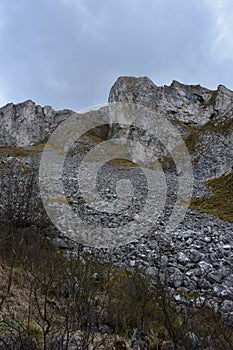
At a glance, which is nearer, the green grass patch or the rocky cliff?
the rocky cliff

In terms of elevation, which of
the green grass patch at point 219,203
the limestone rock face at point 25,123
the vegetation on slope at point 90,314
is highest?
the limestone rock face at point 25,123

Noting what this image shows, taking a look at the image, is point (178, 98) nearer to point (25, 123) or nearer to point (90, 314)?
point (25, 123)

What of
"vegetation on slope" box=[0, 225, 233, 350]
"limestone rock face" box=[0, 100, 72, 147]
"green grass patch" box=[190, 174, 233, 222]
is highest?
"limestone rock face" box=[0, 100, 72, 147]

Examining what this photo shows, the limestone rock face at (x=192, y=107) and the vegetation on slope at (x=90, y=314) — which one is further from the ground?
the limestone rock face at (x=192, y=107)

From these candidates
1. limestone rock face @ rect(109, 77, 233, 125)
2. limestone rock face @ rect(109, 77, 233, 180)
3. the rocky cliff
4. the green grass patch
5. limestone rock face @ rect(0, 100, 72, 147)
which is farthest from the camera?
limestone rock face @ rect(0, 100, 72, 147)

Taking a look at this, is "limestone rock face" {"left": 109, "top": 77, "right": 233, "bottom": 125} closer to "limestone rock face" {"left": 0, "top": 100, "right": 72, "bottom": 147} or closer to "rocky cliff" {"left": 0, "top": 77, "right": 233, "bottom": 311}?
"rocky cliff" {"left": 0, "top": 77, "right": 233, "bottom": 311}

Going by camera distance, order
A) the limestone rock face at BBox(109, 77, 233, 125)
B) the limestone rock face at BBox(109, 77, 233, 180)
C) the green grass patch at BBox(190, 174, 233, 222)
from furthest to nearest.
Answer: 1. the limestone rock face at BBox(109, 77, 233, 125)
2. the limestone rock face at BBox(109, 77, 233, 180)
3. the green grass patch at BBox(190, 174, 233, 222)

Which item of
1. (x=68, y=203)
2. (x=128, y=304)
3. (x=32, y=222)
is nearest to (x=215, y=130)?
(x=68, y=203)

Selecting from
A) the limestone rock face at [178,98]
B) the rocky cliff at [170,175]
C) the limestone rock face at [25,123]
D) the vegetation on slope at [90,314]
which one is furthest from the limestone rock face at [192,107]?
the vegetation on slope at [90,314]

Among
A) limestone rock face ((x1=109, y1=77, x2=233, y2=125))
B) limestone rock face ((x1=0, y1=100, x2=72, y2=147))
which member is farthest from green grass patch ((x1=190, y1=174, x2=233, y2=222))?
limestone rock face ((x1=0, y1=100, x2=72, y2=147))

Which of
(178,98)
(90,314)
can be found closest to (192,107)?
(178,98)

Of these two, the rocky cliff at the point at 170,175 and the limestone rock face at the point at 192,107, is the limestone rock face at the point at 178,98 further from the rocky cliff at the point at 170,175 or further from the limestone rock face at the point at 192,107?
the rocky cliff at the point at 170,175

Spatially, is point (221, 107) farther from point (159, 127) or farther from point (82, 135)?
point (82, 135)

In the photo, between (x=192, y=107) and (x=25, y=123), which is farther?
(x=25, y=123)
